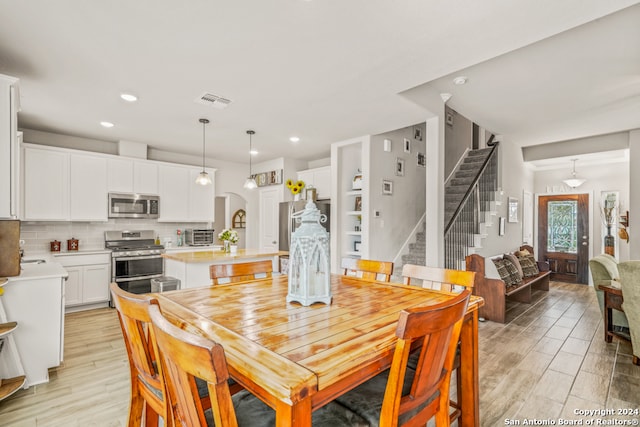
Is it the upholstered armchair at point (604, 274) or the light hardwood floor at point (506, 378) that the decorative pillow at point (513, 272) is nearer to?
the light hardwood floor at point (506, 378)

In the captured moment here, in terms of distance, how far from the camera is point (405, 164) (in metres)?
5.50

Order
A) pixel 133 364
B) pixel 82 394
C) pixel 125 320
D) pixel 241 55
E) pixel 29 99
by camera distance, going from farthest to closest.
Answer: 1. pixel 29 99
2. pixel 241 55
3. pixel 82 394
4. pixel 133 364
5. pixel 125 320

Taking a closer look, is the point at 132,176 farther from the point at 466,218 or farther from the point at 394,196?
the point at 466,218

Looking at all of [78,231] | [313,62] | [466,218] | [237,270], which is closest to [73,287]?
[78,231]

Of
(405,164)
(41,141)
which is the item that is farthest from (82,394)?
(405,164)

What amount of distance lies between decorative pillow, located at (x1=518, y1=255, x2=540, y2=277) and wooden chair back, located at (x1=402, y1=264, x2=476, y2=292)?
4165 mm

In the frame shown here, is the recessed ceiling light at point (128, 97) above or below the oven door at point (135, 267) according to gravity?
above

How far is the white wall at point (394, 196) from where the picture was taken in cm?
490

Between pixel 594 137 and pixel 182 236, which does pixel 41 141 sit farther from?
pixel 594 137

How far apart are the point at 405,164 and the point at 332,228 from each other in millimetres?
1651

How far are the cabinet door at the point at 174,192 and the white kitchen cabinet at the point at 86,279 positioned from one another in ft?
3.89

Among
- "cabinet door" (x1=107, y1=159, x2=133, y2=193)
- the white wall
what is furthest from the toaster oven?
the white wall

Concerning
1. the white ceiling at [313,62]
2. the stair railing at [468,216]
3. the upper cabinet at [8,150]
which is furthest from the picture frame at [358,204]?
the upper cabinet at [8,150]

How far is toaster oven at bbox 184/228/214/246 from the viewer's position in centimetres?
604
